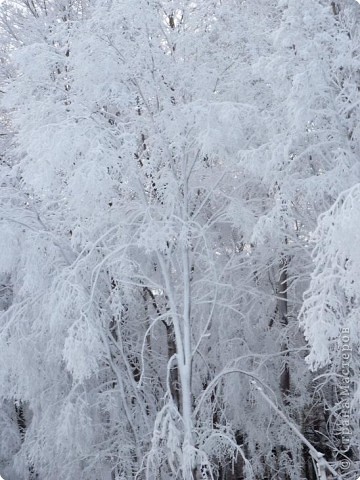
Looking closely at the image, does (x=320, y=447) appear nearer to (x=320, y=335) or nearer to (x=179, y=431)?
(x=179, y=431)

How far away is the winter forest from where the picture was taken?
5746 mm

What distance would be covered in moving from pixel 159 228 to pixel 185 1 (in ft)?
7.86

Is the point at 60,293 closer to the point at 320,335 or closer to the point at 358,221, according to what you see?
the point at 320,335

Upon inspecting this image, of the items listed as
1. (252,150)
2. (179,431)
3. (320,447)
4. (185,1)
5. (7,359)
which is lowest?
(320,447)

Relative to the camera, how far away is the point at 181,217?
21.9 ft

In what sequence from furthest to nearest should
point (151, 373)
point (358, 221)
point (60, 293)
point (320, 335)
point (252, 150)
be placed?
1. point (151, 373)
2. point (60, 293)
3. point (252, 150)
4. point (320, 335)
5. point (358, 221)

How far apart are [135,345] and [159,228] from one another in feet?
10.4

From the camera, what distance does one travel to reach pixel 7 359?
706 centimetres

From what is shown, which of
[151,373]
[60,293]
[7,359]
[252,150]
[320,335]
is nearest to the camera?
[320,335]

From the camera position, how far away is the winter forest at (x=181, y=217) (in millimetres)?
5746

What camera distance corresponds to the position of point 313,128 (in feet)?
20.3

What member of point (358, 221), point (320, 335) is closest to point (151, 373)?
point (320, 335)

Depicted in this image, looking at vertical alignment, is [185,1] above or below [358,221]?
above

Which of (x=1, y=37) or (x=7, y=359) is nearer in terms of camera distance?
(x=7, y=359)
